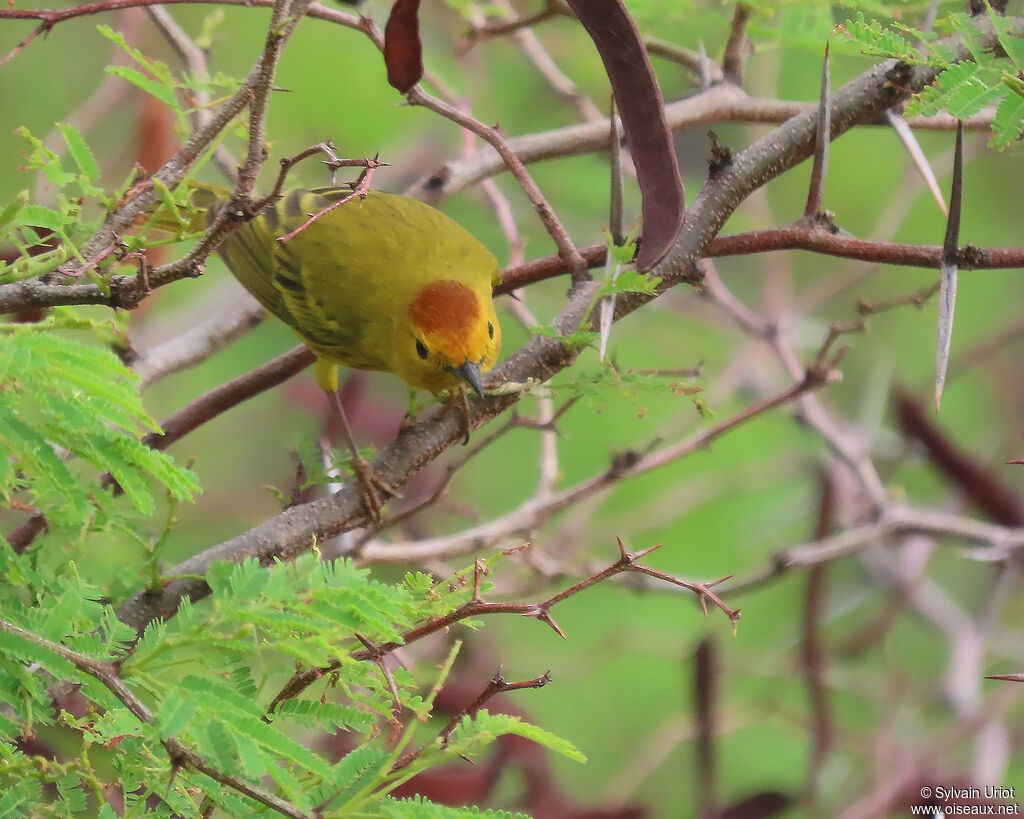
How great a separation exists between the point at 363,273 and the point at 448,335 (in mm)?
649

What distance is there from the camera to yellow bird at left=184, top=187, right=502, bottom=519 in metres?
3.60

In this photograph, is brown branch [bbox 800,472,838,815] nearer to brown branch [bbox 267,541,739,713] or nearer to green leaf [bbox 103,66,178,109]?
brown branch [bbox 267,541,739,713]

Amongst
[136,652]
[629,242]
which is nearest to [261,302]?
[629,242]

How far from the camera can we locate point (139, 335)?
4.71m

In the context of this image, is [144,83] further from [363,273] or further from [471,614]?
[363,273]

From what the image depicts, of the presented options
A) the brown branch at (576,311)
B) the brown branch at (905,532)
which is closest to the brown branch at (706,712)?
the brown branch at (905,532)

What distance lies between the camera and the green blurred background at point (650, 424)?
15.6ft

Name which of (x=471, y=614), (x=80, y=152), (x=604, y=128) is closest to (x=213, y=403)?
(x=80, y=152)

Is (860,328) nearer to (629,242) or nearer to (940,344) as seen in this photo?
(940,344)

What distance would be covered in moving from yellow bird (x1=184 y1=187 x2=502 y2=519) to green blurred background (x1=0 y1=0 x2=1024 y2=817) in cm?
53

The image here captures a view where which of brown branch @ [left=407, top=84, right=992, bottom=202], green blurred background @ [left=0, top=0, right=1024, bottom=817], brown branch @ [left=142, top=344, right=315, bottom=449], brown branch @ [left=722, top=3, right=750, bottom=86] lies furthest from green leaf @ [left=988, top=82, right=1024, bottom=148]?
green blurred background @ [left=0, top=0, right=1024, bottom=817]

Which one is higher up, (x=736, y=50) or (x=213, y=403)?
(x=736, y=50)

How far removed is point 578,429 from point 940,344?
13.0 feet

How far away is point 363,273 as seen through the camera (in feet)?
12.6
